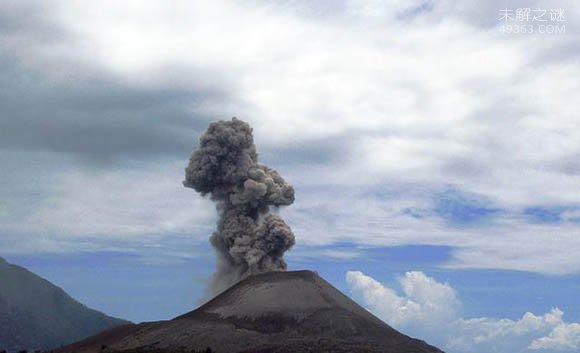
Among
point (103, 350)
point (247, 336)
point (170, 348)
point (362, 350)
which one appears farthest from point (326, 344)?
point (103, 350)

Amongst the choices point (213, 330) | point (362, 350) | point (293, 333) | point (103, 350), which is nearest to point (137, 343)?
point (103, 350)

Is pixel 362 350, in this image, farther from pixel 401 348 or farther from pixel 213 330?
pixel 213 330

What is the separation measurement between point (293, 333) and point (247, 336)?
45.1 ft

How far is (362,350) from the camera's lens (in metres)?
188

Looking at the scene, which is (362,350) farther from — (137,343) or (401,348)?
(137,343)

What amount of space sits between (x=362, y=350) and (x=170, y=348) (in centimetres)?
5123

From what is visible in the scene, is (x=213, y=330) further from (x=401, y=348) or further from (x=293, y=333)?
(x=401, y=348)

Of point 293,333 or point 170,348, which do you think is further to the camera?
point 293,333

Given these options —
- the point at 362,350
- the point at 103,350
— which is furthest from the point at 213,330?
the point at 362,350

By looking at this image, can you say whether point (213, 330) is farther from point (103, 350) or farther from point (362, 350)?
point (362, 350)

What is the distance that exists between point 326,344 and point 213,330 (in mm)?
32558

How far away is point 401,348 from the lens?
199 meters

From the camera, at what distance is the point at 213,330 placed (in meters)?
198

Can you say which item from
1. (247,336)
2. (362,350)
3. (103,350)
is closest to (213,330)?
(247,336)
